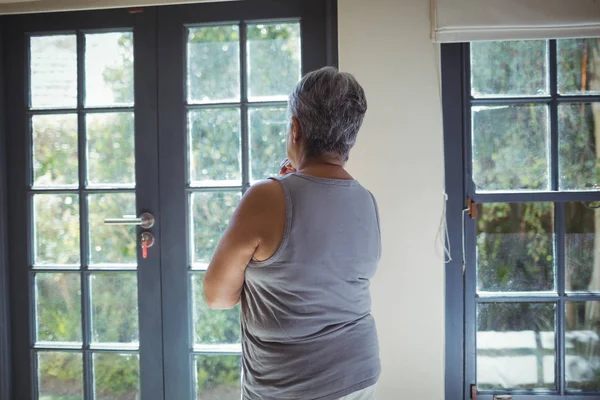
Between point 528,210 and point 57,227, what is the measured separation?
202cm

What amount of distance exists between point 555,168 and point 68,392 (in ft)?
7.55

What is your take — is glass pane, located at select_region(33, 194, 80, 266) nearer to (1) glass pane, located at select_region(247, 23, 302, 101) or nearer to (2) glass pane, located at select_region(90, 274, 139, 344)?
(2) glass pane, located at select_region(90, 274, 139, 344)

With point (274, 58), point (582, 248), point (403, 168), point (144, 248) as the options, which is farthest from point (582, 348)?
point (144, 248)

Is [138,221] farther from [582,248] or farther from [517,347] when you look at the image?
[582,248]

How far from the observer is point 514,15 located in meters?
1.67

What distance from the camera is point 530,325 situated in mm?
1827

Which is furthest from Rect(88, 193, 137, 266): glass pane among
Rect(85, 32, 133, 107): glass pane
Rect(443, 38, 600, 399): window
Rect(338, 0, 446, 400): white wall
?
Rect(443, 38, 600, 399): window

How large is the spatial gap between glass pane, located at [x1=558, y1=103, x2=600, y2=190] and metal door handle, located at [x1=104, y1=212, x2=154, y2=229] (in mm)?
1705

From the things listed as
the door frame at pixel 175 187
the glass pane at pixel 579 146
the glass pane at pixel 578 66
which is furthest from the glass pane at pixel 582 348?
the door frame at pixel 175 187

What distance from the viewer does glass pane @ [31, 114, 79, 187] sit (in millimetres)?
1986

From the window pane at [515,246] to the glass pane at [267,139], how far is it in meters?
0.87

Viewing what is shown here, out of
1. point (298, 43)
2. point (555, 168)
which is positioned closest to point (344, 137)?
point (298, 43)

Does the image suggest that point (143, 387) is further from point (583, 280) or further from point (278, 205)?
point (583, 280)

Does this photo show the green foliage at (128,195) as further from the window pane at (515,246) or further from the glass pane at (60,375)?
the window pane at (515,246)
